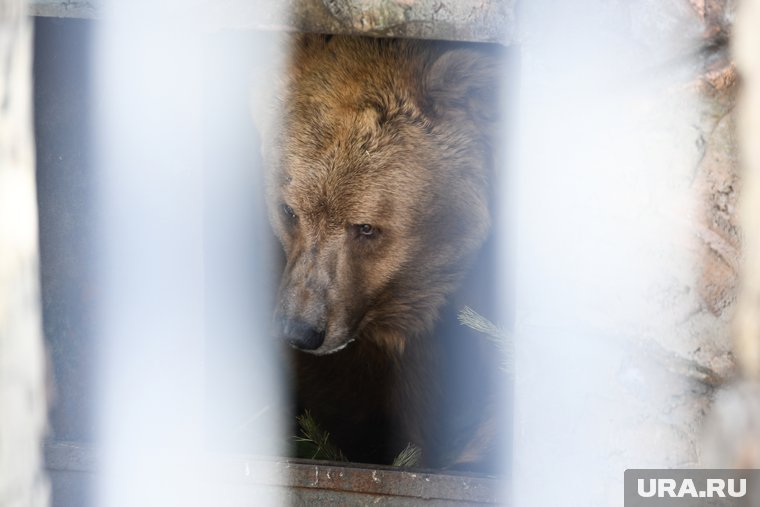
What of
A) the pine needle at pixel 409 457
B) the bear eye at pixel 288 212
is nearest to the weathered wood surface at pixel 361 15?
the bear eye at pixel 288 212

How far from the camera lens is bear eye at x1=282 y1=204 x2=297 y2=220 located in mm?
2305

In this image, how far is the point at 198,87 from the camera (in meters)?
1.92

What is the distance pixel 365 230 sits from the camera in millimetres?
2250

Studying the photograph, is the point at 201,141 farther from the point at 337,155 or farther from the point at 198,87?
the point at 337,155

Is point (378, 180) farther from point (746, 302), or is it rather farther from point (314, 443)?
point (746, 302)

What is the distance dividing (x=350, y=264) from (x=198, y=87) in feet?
1.88

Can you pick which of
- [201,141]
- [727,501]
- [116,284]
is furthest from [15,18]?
[727,501]

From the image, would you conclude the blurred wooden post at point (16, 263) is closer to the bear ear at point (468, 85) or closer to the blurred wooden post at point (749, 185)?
the bear ear at point (468, 85)

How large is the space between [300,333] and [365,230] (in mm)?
282

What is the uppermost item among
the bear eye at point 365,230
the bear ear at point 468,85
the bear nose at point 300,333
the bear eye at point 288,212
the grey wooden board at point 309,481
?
the bear ear at point 468,85

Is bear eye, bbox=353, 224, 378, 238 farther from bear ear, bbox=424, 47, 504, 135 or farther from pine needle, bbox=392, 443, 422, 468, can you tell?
pine needle, bbox=392, 443, 422, 468

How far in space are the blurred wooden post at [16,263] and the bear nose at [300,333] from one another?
0.66 metres

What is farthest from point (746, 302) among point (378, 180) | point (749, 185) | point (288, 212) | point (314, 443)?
point (314, 443)

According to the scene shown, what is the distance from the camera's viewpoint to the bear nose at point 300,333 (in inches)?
87.9
